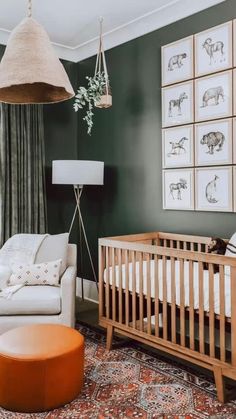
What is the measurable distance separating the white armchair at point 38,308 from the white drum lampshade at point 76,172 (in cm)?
110

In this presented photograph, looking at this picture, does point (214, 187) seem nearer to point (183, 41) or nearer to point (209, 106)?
point (209, 106)

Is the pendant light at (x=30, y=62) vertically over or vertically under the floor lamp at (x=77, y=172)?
over

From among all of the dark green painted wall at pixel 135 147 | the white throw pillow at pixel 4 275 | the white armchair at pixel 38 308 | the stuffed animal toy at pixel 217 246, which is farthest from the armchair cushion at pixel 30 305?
the dark green painted wall at pixel 135 147

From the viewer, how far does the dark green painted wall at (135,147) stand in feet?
11.3

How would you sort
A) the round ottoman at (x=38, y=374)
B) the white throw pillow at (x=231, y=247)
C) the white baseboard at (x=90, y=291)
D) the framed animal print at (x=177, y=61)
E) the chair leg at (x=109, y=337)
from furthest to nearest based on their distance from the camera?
the white baseboard at (x=90, y=291) < the framed animal print at (x=177, y=61) < the chair leg at (x=109, y=337) < the white throw pillow at (x=231, y=247) < the round ottoman at (x=38, y=374)

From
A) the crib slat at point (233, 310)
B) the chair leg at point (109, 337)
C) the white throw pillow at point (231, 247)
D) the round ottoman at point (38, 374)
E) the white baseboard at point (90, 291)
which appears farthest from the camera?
the white baseboard at point (90, 291)

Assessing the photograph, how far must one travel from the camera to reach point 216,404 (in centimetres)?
222

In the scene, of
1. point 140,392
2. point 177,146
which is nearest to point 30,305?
point 140,392

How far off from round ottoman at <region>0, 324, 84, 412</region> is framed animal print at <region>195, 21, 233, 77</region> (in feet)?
7.60

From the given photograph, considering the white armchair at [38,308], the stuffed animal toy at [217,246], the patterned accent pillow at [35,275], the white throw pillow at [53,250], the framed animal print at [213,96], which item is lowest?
the white armchair at [38,308]

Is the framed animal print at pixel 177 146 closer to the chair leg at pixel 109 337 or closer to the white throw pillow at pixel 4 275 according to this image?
the chair leg at pixel 109 337

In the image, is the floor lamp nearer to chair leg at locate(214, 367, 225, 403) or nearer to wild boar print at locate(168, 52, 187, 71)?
wild boar print at locate(168, 52, 187, 71)

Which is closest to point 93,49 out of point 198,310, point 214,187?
point 214,187

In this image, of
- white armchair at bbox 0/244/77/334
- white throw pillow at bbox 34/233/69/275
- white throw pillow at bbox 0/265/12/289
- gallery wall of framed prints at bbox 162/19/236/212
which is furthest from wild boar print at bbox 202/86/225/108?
white throw pillow at bbox 0/265/12/289
